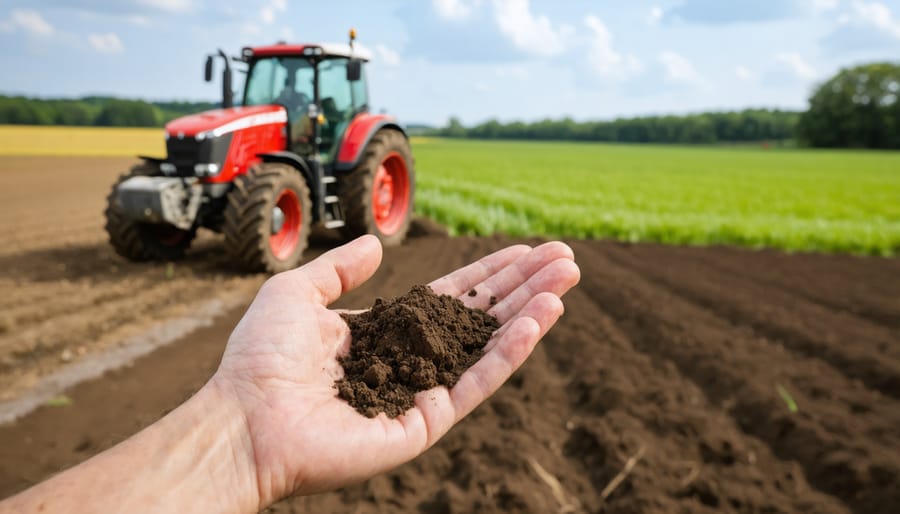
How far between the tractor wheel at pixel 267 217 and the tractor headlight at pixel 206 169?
31cm

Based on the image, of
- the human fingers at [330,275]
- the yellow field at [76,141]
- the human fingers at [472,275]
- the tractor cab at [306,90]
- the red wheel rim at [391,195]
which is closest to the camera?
the human fingers at [330,275]

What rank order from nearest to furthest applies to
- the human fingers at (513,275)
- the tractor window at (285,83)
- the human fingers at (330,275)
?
the human fingers at (330,275) < the human fingers at (513,275) < the tractor window at (285,83)

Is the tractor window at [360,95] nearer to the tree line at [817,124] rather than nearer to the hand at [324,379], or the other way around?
→ the hand at [324,379]

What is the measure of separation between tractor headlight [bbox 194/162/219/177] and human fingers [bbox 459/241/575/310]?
195 inches

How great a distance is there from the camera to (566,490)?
134 inches

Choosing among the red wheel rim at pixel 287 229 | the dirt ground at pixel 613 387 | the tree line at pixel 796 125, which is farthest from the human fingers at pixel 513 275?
the tree line at pixel 796 125

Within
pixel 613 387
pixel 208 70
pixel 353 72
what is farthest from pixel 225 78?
pixel 613 387

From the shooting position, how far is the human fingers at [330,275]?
7.70ft

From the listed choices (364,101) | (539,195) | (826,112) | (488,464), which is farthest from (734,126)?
(488,464)

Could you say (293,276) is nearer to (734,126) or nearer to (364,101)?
(364,101)

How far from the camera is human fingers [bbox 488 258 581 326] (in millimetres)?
2553

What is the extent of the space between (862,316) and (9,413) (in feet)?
24.1

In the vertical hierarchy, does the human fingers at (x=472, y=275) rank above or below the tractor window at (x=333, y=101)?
below

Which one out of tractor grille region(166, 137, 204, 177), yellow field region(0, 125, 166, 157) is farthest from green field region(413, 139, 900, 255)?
yellow field region(0, 125, 166, 157)
